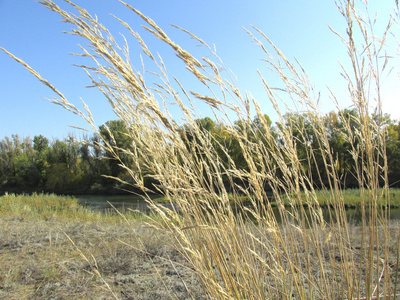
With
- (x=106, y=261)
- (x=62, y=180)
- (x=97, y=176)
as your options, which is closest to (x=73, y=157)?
(x=62, y=180)

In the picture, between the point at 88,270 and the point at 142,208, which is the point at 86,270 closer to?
the point at 88,270

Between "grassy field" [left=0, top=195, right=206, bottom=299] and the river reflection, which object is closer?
"grassy field" [left=0, top=195, right=206, bottom=299]

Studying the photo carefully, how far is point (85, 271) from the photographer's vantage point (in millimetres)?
2809

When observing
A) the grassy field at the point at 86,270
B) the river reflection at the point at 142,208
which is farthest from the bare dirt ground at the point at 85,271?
the river reflection at the point at 142,208

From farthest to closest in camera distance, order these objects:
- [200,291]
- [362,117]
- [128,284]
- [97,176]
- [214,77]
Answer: [97,176] < [128,284] < [200,291] < [214,77] < [362,117]

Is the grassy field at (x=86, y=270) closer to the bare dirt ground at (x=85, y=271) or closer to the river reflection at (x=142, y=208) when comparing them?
the bare dirt ground at (x=85, y=271)

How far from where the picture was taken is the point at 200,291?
2.15 m

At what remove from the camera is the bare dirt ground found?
2.24 m

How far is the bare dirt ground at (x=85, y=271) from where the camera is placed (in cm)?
224

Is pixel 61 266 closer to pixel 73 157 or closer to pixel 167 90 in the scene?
pixel 167 90

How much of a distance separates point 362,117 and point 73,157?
3976 centimetres

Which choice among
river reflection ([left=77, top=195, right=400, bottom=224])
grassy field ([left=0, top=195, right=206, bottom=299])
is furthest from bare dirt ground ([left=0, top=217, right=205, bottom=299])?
river reflection ([left=77, top=195, right=400, bottom=224])

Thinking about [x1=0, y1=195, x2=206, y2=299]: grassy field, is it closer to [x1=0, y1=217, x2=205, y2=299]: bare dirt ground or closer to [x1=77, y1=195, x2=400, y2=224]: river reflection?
[x1=0, y1=217, x2=205, y2=299]: bare dirt ground

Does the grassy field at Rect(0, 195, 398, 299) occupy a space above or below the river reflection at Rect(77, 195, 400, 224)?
above
